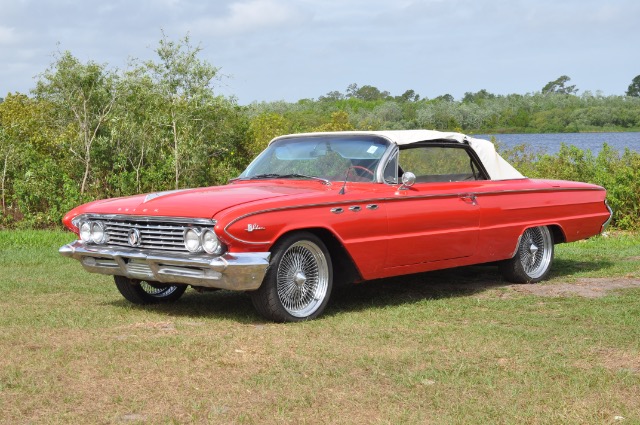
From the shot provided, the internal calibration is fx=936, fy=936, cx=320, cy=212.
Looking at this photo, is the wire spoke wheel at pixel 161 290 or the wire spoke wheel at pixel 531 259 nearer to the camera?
the wire spoke wheel at pixel 161 290

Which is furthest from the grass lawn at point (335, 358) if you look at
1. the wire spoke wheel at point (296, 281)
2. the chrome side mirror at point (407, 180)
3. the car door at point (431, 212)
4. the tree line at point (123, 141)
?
the tree line at point (123, 141)

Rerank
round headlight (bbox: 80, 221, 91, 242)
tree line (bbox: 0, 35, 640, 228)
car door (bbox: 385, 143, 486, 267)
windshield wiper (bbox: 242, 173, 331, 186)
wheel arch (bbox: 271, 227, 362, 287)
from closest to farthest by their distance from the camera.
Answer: wheel arch (bbox: 271, 227, 362, 287) → round headlight (bbox: 80, 221, 91, 242) → car door (bbox: 385, 143, 486, 267) → windshield wiper (bbox: 242, 173, 331, 186) → tree line (bbox: 0, 35, 640, 228)

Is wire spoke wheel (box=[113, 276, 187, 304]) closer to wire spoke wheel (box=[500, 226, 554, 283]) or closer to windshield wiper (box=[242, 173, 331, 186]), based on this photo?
windshield wiper (box=[242, 173, 331, 186])

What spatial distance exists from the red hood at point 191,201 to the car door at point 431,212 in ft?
2.73

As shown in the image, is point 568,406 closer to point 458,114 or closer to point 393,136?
point 393,136

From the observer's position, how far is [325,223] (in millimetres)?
7223

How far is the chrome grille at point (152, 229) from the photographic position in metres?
6.95

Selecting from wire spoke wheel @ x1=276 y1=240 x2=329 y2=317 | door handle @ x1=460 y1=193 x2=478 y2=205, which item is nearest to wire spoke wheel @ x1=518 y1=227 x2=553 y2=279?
door handle @ x1=460 y1=193 x2=478 y2=205

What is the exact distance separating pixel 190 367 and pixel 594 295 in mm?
4383

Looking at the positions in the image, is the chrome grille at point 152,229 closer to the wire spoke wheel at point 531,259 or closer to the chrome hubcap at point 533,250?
the wire spoke wheel at point 531,259

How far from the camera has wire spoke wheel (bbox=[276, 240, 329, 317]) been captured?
7152mm

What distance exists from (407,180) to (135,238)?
2.29 meters

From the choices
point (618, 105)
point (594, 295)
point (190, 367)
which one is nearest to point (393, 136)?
point (594, 295)

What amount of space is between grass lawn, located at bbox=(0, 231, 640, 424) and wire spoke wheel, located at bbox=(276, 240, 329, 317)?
0.21m
